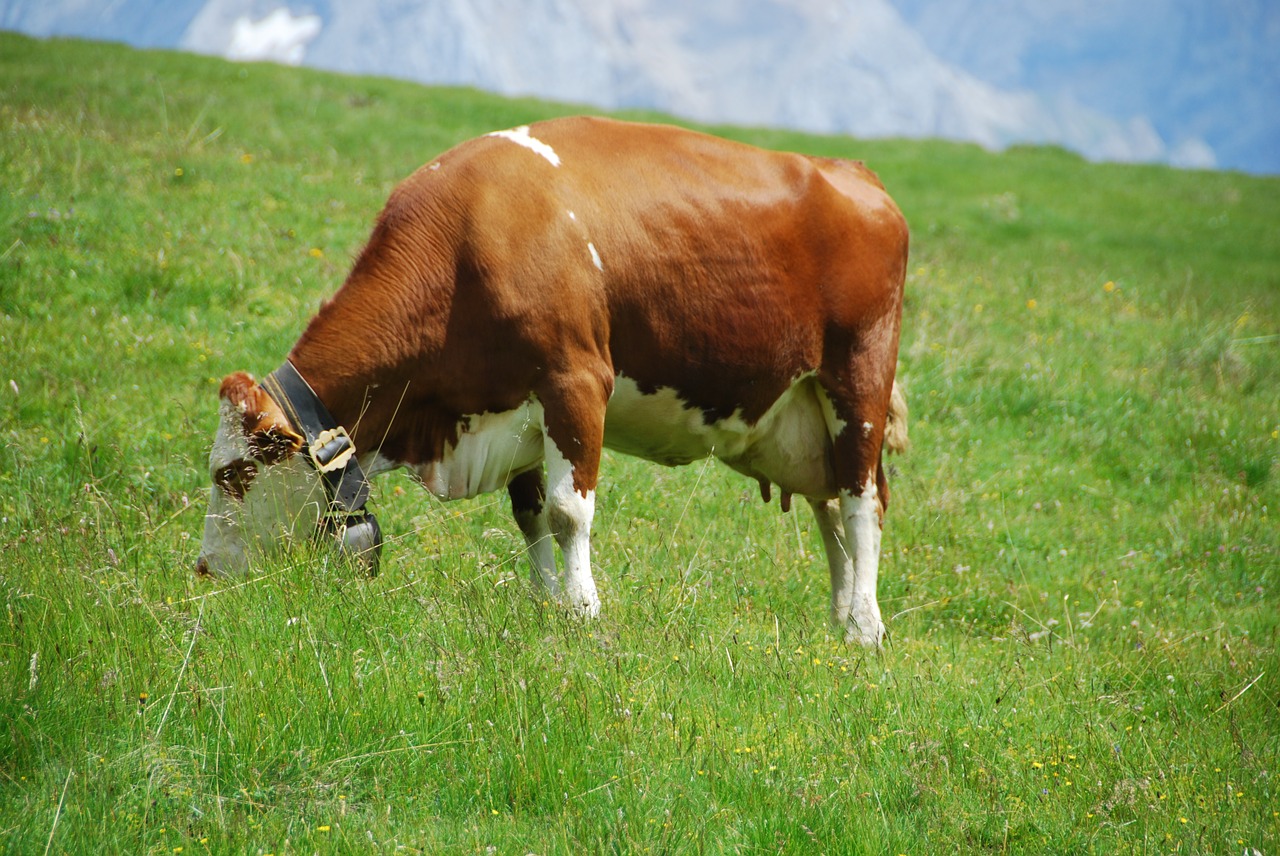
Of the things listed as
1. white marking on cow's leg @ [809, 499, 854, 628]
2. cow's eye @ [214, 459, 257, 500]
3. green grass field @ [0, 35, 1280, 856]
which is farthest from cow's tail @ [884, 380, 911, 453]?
cow's eye @ [214, 459, 257, 500]

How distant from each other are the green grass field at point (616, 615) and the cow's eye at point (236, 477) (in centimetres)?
37

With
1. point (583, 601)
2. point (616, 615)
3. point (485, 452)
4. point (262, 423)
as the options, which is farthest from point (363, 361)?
point (616, 615)

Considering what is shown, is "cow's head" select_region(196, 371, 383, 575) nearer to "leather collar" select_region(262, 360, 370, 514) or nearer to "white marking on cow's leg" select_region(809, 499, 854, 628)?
"leather collar" select_region(262, 360, 370, 514)

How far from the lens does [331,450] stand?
4.76 metres

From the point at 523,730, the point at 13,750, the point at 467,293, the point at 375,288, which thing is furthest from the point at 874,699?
the point at 13,750

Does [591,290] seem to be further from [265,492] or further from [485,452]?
[265,492]

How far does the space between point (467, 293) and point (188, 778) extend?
2261 millimetres

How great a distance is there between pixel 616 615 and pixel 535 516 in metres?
0.87

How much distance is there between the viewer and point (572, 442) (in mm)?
4941

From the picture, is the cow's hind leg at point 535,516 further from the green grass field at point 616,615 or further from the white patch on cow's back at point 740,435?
the white patch on cow's back at point 740,435

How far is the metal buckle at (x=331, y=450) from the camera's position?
15.5ft

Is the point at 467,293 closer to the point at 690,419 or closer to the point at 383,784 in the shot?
the point at 690,419

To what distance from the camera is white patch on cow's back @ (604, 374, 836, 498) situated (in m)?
5.56

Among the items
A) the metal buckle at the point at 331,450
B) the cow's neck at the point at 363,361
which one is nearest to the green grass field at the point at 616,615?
the metal buckle at the point at 331,450
